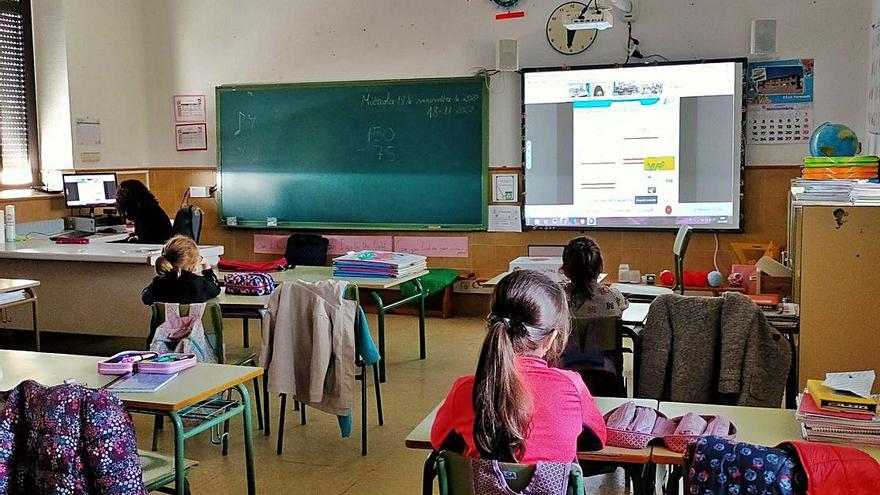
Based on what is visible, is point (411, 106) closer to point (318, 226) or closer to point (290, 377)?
point (318, 226)

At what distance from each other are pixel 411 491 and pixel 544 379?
6.07ft

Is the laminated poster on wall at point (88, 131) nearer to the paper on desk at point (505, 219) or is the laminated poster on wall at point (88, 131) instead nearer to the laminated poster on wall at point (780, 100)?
the paper on desk at point (505, 219)

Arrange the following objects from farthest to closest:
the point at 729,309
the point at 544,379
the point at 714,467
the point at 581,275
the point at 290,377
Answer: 1. the point at 290,377
2. the point at 581,275
3. the point at 729,309
4. the point at 544,379
5. the point at 714,467

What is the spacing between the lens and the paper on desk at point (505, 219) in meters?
→ 7.68

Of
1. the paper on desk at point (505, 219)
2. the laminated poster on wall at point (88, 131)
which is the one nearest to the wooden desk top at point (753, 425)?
the paper on desk at point (505, 219)

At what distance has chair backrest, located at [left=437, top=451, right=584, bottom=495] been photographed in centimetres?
218

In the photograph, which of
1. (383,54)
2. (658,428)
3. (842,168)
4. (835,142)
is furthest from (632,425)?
(383,54)

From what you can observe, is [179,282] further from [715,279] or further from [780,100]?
[780,100]

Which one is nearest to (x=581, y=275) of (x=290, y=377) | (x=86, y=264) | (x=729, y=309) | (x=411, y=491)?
(x=729, y=309)

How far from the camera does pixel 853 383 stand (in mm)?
2500

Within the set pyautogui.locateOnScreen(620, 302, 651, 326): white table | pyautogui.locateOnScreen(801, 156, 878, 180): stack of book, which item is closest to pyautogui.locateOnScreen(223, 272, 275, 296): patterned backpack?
pyautogui.locateOnScreen(620, 302, 651, 326): white table

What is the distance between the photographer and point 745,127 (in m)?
6.93

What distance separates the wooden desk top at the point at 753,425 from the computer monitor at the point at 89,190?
6238 millimetres

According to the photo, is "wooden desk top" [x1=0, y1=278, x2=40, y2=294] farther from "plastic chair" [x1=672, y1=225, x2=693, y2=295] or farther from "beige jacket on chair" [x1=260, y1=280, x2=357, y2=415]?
"plastic chair" [x1=672, y1=225, x2=693, y2=295]
